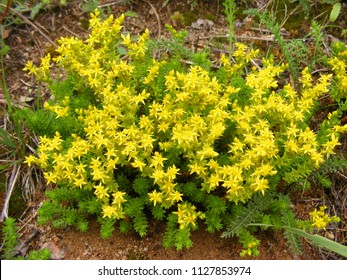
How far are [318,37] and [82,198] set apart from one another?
2.43 metres

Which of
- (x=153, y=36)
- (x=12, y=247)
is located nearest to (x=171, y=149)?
(x=12, y=247)

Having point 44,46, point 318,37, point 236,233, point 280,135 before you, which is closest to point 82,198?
point 236,233

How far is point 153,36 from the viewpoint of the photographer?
14.2 ft

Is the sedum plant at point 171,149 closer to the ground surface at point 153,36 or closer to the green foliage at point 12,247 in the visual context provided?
the ground surface at point 153,36

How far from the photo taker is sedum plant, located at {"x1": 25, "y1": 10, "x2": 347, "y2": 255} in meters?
2.67

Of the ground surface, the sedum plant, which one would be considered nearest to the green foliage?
the ground surface

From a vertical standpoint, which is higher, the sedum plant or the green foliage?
the sedum plant

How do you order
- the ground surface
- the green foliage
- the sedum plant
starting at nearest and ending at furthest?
the sedum plant, the green foliage, the ground surface

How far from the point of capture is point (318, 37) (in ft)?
12.3

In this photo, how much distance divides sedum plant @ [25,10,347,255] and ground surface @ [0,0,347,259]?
0.12 meters

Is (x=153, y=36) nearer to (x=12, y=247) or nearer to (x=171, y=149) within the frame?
(x=171, y=149)

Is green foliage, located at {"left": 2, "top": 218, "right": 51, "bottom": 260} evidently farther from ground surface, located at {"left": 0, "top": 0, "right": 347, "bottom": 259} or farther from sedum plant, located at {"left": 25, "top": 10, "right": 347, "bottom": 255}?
sedum plant, located at {"left": 25, "top": 10, "right": 347, "bottom": 255}

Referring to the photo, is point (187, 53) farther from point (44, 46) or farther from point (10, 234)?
point (10, 234)

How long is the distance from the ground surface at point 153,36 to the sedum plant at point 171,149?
0.40ft
